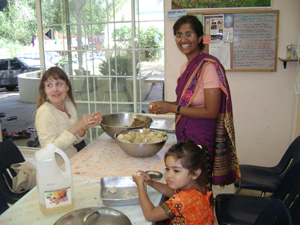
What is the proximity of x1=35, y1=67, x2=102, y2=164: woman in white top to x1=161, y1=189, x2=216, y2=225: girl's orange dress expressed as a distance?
828 mm

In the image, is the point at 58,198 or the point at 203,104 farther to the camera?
the point at 203,104

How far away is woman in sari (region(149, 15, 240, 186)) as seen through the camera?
1.67m

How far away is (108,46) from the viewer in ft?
11.0

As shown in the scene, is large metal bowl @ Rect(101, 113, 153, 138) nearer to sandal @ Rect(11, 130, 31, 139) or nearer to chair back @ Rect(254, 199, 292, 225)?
chair back @ Rect(254, 199, 292, 225)

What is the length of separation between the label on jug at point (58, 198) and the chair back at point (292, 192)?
3.46 ft

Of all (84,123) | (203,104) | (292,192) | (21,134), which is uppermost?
(203,104)

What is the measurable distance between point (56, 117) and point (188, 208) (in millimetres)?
1062

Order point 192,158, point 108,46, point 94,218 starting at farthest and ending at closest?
1. point 108,46
2. point 192,158
3. point 94,218

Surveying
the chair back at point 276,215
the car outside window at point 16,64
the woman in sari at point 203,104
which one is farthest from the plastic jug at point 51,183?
the car outside window at point 16,64

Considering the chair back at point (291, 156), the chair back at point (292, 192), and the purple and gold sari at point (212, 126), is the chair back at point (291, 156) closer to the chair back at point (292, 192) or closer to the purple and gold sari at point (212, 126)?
the chair back at point (292, 192)

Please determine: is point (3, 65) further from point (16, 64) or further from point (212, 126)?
point (212, 126)

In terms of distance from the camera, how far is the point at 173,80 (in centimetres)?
314

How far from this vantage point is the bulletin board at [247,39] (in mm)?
2836

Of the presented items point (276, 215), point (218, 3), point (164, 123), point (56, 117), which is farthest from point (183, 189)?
point (218, 3)
